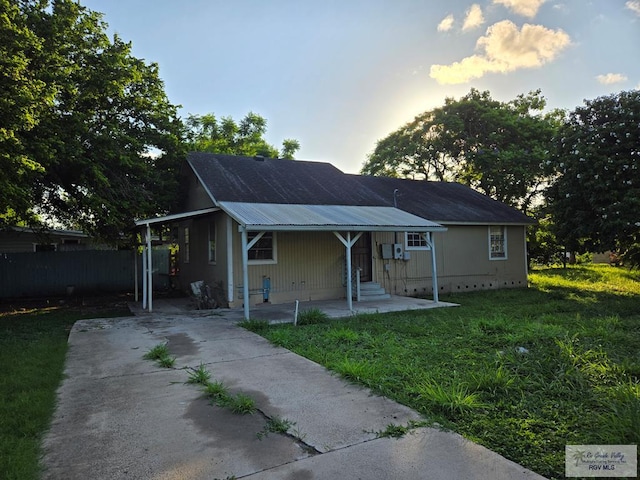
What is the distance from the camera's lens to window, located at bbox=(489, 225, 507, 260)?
51.0 ft

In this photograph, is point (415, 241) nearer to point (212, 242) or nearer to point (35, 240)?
point (212, 242)

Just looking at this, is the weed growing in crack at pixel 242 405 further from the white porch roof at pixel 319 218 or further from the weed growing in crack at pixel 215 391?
the white porch roof at pixel 319 218

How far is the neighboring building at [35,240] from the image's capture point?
1470 centimetres

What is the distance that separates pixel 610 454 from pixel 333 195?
1076 cm

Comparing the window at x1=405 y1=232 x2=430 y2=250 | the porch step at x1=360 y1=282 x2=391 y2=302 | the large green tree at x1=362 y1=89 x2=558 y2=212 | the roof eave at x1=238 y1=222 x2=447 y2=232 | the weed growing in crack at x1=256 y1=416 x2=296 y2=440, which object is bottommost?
the weed growing in crack at x1=256 y1=416 x2=296 y2=440

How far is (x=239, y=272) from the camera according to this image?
10.6 meters

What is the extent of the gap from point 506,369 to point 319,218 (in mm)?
5967

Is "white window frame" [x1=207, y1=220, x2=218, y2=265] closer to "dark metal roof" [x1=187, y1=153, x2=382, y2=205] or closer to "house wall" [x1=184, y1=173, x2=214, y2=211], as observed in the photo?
"house wall" [x1=184, y1=173, x2=214, y2=211]

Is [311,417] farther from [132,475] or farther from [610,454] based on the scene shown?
[610,454]

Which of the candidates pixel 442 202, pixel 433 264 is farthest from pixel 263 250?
pixel 442 202

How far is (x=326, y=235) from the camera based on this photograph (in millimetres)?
12078

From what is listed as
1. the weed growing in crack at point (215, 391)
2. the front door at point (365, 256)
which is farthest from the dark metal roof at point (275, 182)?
the weed growing in crack at point (215, 391)

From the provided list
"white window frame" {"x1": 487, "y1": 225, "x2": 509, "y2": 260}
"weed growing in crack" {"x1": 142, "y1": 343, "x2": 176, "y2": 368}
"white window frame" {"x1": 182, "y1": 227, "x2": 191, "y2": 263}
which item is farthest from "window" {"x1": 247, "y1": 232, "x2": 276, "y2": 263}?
"white window frame" {"x1": 487, "y1": 225, "x2": 509, "y2": 260}

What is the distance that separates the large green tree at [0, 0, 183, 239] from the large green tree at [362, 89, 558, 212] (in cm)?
1622
